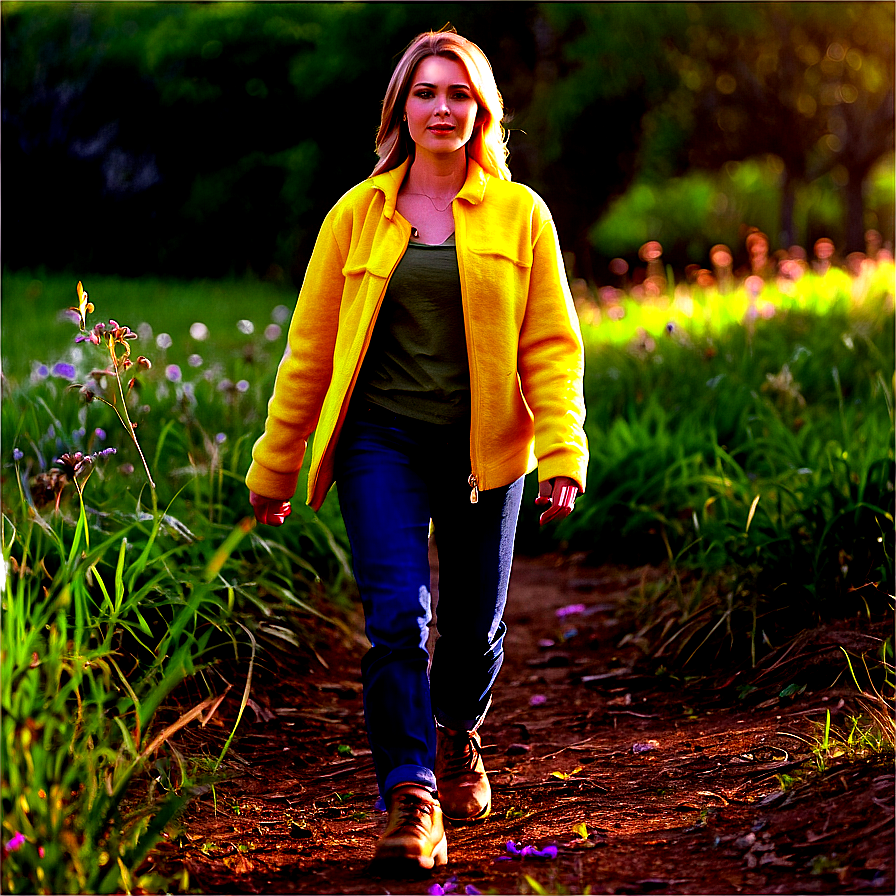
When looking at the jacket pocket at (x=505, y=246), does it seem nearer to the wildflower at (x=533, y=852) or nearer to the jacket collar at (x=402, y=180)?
the jacket collar at (x=402, y=180)

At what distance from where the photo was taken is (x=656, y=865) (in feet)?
7.88

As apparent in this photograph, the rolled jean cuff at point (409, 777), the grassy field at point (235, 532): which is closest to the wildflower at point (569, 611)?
the grassy field at point (235, 532)

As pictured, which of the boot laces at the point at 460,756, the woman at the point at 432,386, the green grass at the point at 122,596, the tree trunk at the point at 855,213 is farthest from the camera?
the tree trunk at the point at 855,213

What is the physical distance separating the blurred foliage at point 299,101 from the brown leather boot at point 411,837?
893cm

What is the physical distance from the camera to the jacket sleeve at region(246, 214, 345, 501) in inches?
109

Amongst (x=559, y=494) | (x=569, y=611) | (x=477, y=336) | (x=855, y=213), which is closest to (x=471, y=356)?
(x=477, y=336)

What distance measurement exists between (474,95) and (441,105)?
104mm

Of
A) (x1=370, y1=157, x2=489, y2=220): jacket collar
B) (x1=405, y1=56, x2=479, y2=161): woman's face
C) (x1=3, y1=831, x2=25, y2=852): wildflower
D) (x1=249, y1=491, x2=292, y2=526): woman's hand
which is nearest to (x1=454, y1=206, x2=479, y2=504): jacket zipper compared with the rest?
(x1=370, y1=157, x2=489, y2=220): jacket collar

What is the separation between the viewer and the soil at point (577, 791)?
233 cm

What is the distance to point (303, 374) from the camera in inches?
110

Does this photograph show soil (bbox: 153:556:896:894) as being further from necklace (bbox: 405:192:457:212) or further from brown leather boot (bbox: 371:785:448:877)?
necklace (bbox: 405:192:457:212)

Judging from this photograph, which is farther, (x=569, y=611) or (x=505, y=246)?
(x=569, y=611)

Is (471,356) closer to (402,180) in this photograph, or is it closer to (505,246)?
(505,246)

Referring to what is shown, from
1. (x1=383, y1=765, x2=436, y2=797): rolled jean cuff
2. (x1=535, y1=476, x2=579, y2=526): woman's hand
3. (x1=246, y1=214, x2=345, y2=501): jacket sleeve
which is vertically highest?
(x1=246, y1=214, x2=345, y2=501): jacket sleeve
